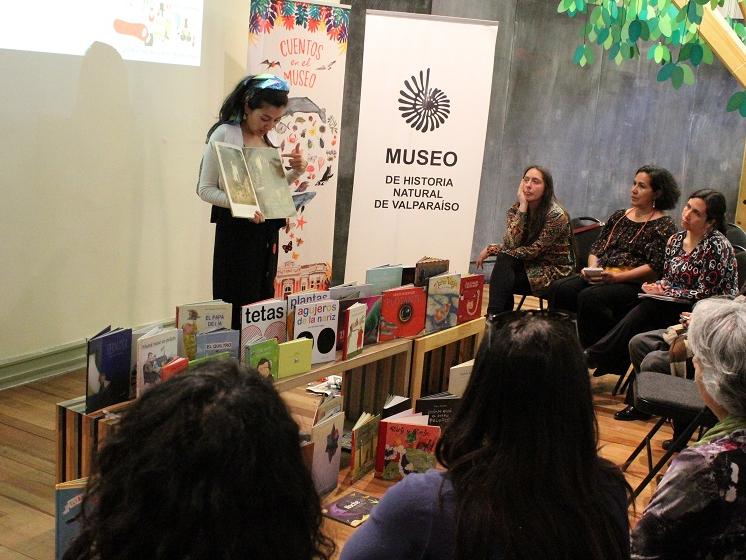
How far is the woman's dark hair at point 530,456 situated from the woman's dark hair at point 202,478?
1.60 ft

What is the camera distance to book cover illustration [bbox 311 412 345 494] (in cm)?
324

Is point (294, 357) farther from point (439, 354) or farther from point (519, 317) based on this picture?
point (519, 317)

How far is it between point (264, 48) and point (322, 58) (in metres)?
0.39

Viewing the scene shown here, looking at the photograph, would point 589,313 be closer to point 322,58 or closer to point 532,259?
point 532,259

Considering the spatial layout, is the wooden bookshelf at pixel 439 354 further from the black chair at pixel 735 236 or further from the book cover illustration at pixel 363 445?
the black chair at pixel 735 236

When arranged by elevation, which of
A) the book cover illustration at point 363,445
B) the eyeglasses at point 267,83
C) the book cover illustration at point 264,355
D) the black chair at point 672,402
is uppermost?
the eyeglasses at point 267,83

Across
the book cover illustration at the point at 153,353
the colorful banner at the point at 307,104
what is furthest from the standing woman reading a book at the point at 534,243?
the book cover illustration at the point at 153,353

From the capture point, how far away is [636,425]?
4438mm

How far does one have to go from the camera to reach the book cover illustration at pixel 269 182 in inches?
155

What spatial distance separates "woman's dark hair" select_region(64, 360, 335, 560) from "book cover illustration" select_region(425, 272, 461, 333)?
2947 millimetres

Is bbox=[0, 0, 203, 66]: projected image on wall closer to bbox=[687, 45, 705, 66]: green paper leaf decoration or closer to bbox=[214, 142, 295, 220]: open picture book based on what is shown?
bbox=[214, 142, 295, 220]: open picture book

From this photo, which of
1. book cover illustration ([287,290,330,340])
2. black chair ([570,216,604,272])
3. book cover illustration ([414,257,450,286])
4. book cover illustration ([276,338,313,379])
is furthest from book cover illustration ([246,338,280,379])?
black chair ([570,216,604,272])

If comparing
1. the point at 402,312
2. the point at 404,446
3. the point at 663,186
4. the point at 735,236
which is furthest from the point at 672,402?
the point at 735,236

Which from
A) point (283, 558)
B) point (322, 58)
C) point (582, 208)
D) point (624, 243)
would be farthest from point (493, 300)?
point (283, 558)
